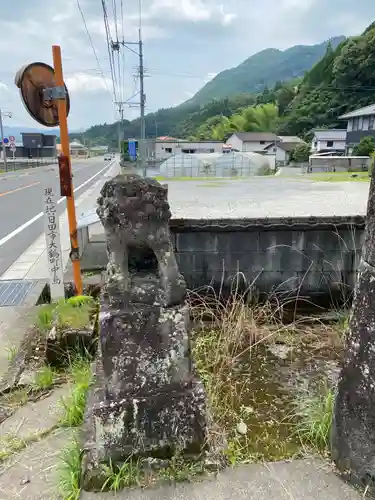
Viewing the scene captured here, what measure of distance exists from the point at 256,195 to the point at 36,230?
28.7ft

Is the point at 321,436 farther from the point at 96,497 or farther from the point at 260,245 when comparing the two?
the point at 260,245

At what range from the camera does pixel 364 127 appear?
3812 centimetres

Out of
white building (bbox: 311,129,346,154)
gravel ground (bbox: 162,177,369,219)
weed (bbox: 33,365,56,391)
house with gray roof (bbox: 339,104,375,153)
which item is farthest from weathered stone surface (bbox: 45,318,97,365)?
white building (bbox: 311,129,346,154)

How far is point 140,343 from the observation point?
216 cm

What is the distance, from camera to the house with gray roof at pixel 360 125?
36812mm

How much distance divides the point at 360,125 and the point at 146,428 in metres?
42.5

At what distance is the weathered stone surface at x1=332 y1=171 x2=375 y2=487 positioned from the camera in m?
2.03

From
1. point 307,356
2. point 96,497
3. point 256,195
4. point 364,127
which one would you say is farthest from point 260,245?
point 364,127

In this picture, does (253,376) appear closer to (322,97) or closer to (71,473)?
(71,473)

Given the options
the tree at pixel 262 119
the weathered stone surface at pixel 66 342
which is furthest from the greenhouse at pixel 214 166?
the tree at pixel 262 119

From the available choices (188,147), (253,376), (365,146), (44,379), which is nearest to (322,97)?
(188,147)

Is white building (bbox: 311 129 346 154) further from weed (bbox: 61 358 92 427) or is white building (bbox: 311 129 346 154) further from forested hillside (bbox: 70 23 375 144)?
weed (bbox: 61 358 92 427)

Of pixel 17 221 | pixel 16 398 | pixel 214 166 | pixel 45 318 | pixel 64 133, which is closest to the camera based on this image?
pixel 16 398

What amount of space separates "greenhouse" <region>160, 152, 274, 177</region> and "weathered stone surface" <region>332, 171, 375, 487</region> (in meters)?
28.4
